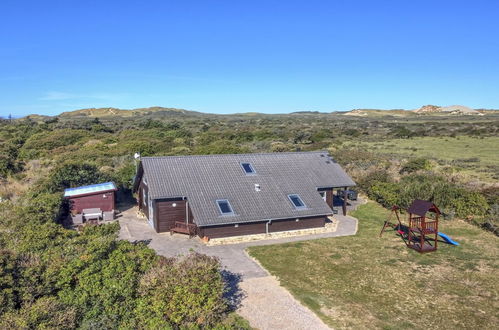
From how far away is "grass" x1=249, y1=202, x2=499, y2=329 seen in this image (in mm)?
11883

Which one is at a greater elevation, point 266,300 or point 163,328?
point 163,328

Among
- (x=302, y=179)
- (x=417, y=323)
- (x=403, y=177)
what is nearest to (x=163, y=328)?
(x=417, y=323)

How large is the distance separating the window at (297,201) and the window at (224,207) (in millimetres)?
3728

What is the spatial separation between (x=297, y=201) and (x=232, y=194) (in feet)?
12.4

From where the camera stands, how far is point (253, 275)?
14758 millimetres

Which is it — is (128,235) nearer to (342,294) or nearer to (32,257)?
(32,257)

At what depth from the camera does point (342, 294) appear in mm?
13367

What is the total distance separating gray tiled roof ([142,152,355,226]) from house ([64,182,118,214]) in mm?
3852

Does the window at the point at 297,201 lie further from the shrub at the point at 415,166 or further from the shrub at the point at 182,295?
the shrub at the point at 415,166

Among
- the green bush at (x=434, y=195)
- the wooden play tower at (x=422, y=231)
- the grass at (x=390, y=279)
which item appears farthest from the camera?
the green bush at (x=434, y=195)

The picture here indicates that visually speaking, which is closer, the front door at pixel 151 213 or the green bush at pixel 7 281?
the green bush at pixel 7 281

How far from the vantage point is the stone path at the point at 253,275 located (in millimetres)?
11508

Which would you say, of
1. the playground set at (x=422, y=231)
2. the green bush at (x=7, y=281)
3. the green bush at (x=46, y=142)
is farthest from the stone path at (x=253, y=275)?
the green bush at (x=46, y=142)

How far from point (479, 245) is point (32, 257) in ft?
65.9
